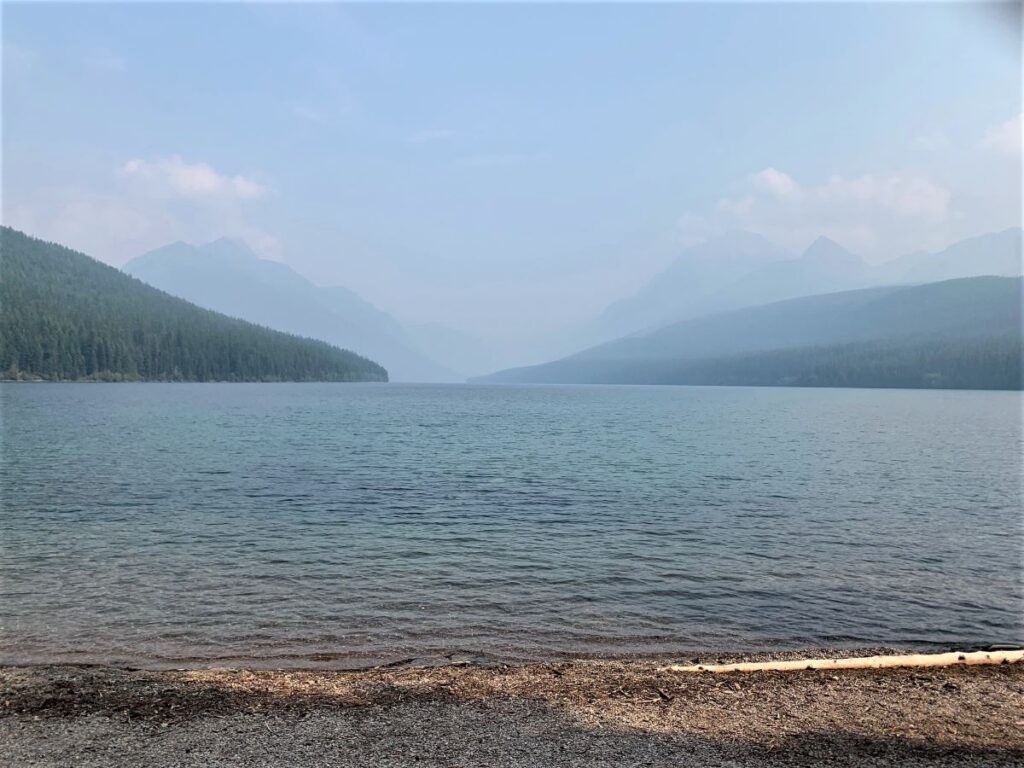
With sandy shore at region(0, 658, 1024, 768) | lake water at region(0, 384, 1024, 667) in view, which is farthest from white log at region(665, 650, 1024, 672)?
lake water at region(0, 384, 1024, 667)

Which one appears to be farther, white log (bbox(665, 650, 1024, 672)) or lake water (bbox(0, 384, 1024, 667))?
lake water (bbox(0, 384, 1024, 667))

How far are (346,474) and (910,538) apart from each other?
105ft

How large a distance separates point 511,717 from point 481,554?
13.6 metres

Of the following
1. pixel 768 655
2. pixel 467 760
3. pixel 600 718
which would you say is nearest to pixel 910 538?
pixel 768 655

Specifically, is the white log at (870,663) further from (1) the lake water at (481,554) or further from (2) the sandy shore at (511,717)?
(1) the lake water at (481,554)

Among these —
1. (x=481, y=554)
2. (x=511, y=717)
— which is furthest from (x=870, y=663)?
(x=481, y=554)

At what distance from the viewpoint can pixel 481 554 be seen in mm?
23938

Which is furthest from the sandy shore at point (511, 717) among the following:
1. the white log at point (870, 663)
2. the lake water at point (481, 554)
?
the lake water at point (481, 554)

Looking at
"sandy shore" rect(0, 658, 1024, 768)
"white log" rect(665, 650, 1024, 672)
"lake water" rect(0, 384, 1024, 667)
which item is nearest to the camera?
"sandy shore" rect(0, 658, 1024, 768)

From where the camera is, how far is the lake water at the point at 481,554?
53.3ft

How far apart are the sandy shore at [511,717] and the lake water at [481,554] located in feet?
9.06

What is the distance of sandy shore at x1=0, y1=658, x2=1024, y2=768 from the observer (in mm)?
8938

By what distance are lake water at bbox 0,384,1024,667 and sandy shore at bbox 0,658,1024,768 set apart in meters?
2.76

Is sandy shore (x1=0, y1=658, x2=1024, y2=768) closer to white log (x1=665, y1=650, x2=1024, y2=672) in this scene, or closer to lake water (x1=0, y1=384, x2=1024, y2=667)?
white log (x1=665, y1=650, x2=1024, y2=672)
